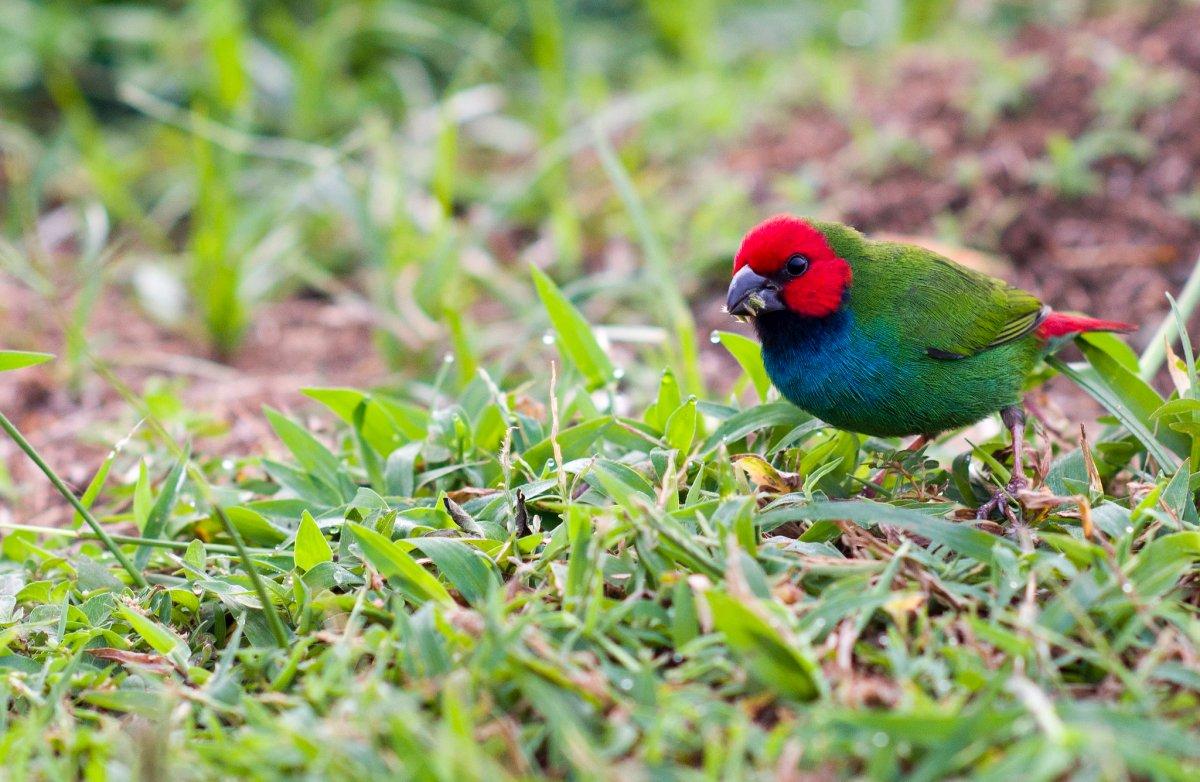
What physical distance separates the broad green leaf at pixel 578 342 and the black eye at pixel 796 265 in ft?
1.99

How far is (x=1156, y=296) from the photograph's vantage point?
15.5 feet

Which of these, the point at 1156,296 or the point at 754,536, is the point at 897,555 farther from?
the point at 1156,296

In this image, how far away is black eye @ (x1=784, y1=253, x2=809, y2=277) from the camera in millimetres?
3039

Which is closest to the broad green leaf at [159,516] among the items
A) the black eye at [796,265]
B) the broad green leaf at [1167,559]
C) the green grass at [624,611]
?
the green grass at [624,611]

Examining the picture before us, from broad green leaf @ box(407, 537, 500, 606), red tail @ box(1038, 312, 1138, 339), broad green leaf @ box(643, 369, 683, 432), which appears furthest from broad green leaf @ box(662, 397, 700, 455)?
red tail @ box(1038, 312, 1138, 339)

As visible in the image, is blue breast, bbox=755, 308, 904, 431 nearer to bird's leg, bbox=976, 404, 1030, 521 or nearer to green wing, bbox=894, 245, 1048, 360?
green wing, bbox=894, 245, 1048, 360

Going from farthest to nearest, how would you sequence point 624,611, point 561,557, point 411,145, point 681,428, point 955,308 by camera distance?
1. point 411,145
2. point 955,308
3. point 681,428
4. point 561,557
5. point 624,611

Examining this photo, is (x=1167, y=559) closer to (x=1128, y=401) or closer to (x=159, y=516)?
(x=1128, y=401)

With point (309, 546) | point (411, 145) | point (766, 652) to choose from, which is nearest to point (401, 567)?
point (309, 546)

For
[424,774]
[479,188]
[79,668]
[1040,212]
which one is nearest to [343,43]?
[479,188]

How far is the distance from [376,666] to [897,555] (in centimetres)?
101

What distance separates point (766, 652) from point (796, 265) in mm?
1262

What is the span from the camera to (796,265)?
3045mm

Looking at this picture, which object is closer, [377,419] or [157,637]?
[157,637]
